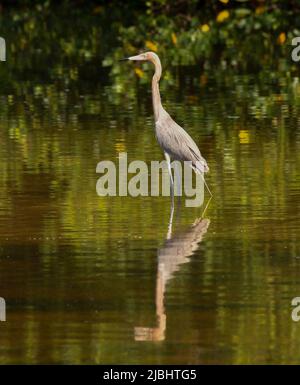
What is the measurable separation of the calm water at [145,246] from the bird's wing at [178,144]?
1.27ft

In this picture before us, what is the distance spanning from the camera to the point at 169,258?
39.0 ft

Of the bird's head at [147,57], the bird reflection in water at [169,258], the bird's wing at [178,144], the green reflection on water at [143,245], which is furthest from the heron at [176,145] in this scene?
the bird's head at [147,57]

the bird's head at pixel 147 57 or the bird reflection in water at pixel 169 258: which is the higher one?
the bird's head at pixel 147 57

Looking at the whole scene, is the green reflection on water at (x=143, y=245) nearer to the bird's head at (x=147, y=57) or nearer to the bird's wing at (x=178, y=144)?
the bird's wing at (x=178, y=144)

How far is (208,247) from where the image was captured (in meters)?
12.3

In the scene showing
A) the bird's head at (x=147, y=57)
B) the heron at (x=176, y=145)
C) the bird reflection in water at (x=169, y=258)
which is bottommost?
the bird reflection in water at (x=169, y=258)

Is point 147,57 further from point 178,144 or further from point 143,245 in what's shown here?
point 143,245

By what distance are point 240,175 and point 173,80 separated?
950cm

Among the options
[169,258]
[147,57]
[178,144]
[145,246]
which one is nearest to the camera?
[169,258]

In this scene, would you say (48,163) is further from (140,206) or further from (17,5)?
(17,5)

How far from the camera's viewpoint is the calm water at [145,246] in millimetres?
9617

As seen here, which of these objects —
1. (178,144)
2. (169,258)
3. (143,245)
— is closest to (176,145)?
(178,144)

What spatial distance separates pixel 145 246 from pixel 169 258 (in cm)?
51

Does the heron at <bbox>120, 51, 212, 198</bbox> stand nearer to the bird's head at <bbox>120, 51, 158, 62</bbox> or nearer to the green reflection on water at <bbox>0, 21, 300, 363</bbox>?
the green reflection on water at <bbox>0, 21, 300, 363</bbox>
